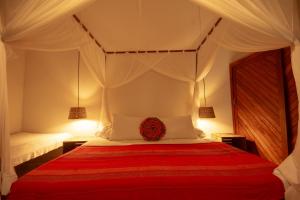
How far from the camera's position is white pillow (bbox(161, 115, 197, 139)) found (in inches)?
116

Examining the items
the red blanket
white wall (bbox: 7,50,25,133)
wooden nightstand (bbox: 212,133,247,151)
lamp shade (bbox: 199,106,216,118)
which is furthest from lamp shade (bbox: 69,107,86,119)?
wooden nightstand (bbox: 212,133,247,151)

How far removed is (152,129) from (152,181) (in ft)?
5.07

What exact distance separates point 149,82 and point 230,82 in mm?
1377

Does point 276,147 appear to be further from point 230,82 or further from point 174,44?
point 174,44

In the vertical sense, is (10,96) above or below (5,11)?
below

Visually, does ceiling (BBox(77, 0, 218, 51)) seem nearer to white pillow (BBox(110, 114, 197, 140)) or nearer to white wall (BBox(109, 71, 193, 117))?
white wall (BBox(109, 71, 193, 117))

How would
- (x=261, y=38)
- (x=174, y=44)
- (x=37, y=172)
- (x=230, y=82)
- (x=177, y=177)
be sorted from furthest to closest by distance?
(x=230, y=82) < (x=174, y=44) < (x=261, y=38) < (x=37, y=172) < (x=177, y=177)

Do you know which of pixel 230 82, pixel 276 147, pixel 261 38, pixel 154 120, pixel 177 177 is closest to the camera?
pixel 177 177

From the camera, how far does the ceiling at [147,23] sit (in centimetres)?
227

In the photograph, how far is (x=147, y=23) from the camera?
103 inches

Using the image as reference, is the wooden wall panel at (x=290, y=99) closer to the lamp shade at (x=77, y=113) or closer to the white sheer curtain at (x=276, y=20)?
the white sheer curtain at (x=276, y=20)

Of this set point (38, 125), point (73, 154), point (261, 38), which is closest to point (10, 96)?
point (38, 125)

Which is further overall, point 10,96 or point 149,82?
point 149,82

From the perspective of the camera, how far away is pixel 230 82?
3633mm
